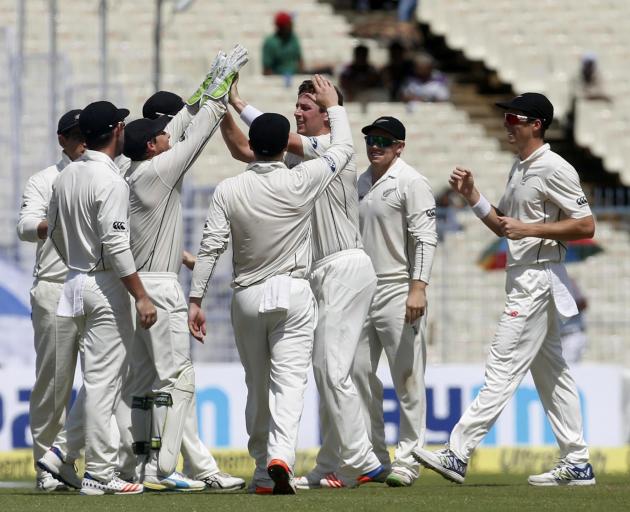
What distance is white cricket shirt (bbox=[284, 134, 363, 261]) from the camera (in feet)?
37.3

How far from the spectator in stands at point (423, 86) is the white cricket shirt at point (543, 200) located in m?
14.1

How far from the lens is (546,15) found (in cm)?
2819

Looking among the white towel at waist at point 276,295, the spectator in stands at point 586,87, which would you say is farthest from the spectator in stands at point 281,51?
the white towel at waist at point 276,295

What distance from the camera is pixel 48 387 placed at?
1146 centimetres

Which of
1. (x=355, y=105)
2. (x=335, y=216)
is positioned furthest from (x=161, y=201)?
(x=355, y=105)

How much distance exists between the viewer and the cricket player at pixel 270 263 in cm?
1067

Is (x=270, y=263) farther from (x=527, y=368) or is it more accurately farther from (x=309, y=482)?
(x=527, y=368)

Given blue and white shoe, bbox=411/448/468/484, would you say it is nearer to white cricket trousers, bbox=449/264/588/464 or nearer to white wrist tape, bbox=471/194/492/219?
white cricket trousers, bbox=449/264/588/464

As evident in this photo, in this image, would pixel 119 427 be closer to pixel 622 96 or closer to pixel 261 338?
pixel 261 338

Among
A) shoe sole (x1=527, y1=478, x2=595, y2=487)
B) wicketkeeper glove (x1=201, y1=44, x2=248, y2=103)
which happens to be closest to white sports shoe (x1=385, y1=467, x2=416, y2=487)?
shoe sole (x1=527, y1=478, x2=595, y2=487)

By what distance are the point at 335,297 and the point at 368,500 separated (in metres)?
1.62

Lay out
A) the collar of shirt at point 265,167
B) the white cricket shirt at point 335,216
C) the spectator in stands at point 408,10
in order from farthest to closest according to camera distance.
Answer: the spectator in stands at point 408,10, the white cricket shirt at point 335,216, the collar of shirt at point 265,167

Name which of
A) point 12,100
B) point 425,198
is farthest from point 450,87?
point 425,198

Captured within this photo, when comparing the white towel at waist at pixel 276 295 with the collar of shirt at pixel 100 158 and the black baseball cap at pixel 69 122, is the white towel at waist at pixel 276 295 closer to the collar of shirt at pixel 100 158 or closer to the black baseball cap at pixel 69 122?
the collar of shirt at pixel 100 158
